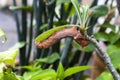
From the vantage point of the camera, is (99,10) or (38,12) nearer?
(99,10)

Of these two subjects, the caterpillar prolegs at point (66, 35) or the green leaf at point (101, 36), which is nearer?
the caterpillar prolegs at point (66, 35)

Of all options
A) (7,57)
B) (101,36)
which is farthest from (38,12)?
(7,57)

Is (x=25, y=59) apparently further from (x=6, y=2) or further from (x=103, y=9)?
(x=6, y=2)

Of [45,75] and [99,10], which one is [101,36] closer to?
[99,10]

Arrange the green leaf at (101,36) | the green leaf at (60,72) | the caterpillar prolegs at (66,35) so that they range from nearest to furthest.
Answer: the caterpillar prolegs at (66,35) < the green leaf at (60,72) < the green leaf at (101,36)

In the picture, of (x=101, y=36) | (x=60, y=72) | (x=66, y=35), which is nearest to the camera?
(x=66, y=35)

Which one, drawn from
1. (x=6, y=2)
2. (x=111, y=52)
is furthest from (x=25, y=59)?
(x=6, y=2)

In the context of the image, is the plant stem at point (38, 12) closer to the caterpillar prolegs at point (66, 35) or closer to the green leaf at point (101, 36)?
the green leaf at point (101, 36)

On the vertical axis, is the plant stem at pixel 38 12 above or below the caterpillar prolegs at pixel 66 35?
below

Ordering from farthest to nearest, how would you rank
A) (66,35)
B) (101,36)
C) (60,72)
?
(101,36) < (60,72) < (66,35)

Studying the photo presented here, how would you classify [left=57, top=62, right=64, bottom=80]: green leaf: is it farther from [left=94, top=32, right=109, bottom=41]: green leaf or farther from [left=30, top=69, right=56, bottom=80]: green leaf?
[left=94, top=32, right=109, bottom=41]: green leaf

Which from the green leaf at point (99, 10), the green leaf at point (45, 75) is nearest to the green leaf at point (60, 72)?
the green leaf at point (45, 75)

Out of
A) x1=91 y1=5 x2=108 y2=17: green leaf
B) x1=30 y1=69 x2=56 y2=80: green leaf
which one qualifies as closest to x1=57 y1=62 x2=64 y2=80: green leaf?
x1=30 y1=69 x2=56 y2=80: green leaf
